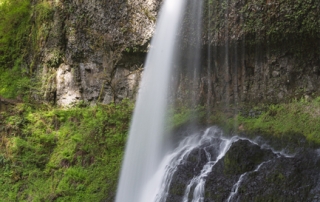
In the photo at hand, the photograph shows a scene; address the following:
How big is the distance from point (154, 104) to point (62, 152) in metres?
3.42

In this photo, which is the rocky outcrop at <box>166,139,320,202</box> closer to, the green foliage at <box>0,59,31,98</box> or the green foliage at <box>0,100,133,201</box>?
the green foliage at <box>0,100,133,201</box>

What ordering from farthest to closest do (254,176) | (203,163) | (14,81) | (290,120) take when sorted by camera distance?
(14,81)
(290,120)
(203,163)
(254,176)

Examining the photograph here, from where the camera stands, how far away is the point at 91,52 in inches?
506

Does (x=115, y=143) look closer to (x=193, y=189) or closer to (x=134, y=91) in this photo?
(x=134, y=91)

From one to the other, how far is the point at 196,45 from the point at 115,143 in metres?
4.25

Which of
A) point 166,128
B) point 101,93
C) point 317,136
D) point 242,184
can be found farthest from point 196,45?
point 242,184

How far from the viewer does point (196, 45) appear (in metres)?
11.1

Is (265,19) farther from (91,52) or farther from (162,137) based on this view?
(91,52)

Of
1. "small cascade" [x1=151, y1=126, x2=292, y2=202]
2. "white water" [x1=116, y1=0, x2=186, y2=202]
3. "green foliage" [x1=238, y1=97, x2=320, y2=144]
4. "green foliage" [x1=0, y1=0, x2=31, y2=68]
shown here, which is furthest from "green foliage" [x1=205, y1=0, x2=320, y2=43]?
"green foliage" [x1=0, y1=0, x2=31, y2=68]

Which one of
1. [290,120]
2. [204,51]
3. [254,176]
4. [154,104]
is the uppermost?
[204,51]

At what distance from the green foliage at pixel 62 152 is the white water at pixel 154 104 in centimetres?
38

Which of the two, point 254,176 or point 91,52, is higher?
point 91,52

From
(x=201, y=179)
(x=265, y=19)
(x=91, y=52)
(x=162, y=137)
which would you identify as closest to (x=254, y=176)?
(x=201, y=179)

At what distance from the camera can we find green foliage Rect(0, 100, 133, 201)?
9.06m
